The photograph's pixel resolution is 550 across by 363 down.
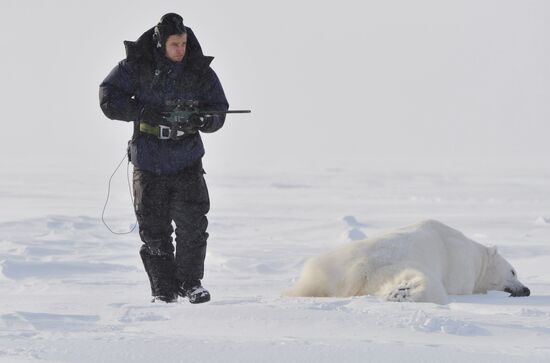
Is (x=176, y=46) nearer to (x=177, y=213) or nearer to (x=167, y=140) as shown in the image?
(x=167, y=140)

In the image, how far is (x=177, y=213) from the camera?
16.4 ft

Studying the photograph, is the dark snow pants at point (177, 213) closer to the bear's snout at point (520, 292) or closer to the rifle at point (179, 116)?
the rifle at point (179, 116)

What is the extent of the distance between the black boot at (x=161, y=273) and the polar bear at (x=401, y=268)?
1126mm

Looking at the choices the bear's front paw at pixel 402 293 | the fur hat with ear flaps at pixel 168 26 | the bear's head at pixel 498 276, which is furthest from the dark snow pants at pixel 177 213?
the bear's head at pixel 498 276

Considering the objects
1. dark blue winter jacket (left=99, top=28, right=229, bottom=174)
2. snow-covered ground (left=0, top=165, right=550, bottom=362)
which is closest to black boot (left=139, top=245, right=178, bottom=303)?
snow-covered ground (left=0, top=165, right=550, bottom=362)

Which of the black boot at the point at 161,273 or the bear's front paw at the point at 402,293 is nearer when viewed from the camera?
the black boot at the point at 161,273

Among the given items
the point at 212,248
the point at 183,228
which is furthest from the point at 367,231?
the point at 183,228

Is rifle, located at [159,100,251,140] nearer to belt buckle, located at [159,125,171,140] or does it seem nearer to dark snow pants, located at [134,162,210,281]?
belt buckle, located at [159,125,171,140]

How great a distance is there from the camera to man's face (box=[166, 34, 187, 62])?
4789 mm

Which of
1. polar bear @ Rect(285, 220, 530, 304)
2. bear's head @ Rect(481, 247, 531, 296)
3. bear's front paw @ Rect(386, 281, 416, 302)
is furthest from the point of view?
bear's head @ Rect(481, 247, 531, 296)

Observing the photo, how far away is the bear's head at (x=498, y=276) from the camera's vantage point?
7199mm

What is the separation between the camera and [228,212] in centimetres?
1791

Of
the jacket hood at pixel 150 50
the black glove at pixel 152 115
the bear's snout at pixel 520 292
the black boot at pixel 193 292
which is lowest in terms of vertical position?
the bear's snout at pixel 520 292

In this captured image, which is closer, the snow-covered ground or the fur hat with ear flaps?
the snow-covered ground
